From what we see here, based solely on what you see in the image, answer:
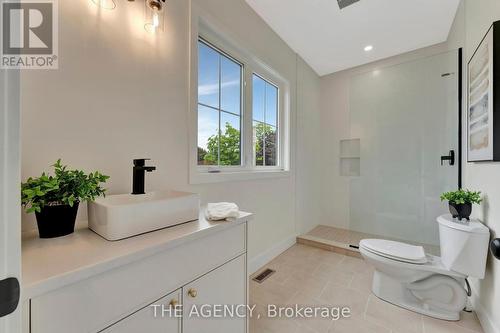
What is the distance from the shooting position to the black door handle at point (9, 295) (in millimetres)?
320

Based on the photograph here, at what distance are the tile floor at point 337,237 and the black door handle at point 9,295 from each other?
9.13 feet

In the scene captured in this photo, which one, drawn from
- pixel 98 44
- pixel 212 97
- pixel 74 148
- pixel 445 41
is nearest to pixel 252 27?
pixel 212 97

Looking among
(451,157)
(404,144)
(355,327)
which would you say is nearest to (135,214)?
(355,327)

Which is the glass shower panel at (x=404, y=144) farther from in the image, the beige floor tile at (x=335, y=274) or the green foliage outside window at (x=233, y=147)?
the green foliage outside window at (x=233, y=147)

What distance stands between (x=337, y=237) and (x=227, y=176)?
2034 millimetres

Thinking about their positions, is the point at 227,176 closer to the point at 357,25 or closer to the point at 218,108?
the point at 218,108

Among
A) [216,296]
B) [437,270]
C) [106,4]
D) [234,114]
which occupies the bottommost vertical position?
[437,270]

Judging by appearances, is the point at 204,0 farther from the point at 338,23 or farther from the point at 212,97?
the point at 338,23

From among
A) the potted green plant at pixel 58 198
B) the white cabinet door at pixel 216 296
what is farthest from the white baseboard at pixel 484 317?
the potted green plant at pixel 58 198

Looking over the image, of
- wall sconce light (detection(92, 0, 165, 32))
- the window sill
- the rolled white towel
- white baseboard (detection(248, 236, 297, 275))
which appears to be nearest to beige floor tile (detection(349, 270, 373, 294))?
white baseboard (detection(248, 236, 297, 275))

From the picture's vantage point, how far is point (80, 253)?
632mm

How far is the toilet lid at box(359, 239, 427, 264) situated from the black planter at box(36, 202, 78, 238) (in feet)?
6.46

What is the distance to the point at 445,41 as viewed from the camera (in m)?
2.56

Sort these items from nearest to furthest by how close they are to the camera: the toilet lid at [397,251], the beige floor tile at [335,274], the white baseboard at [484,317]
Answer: the white baseboard at [484,317] → the toilet lid at [397,251] → the beige floor tile at [335,274]
